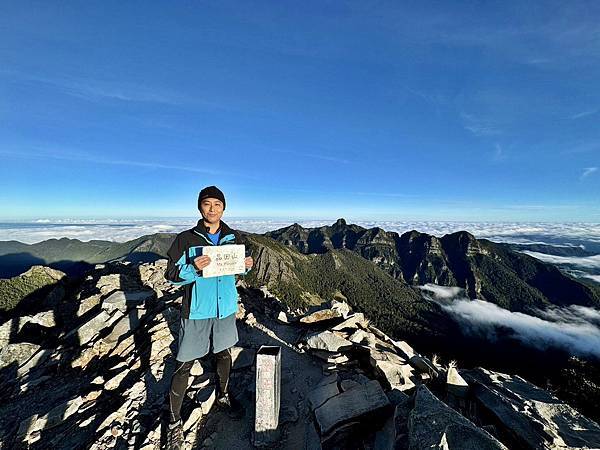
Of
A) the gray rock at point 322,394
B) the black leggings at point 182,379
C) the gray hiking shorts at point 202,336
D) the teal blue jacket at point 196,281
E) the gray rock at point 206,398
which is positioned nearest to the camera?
the teal blue jacket at point 196,281

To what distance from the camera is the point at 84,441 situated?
755cm

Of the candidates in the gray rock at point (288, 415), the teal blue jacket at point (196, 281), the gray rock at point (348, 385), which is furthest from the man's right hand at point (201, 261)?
the gray rock at point (348, 385)

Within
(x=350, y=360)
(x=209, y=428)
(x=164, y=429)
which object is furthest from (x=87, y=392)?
(x=350, y=360)

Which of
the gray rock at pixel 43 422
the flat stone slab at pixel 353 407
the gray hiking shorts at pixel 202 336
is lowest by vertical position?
the gray rock at pixel 43 422

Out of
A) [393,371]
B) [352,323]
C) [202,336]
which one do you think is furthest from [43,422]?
[352,323]

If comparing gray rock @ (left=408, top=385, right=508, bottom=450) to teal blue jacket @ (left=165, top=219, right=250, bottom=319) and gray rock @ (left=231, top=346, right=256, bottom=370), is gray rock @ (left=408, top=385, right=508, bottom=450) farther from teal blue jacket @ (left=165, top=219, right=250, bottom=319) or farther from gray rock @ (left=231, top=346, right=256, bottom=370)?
gray rock @ (left=231, top=346, right=256, bottom=370)

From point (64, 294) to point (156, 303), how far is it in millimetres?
16300

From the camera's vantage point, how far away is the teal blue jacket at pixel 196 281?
240 inches

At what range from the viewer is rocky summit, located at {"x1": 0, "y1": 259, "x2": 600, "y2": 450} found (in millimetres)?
6199

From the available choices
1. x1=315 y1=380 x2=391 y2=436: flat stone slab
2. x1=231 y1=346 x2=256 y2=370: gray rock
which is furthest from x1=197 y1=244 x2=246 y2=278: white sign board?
x1=231 y1=346 x2=256 y2=370: gray rock

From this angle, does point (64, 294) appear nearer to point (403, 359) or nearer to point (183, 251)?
point (183, 251)

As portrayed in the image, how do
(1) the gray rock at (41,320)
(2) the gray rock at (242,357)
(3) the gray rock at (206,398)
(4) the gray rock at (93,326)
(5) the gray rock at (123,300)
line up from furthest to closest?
(1) the gray rock at (41,320) → (5) the gray rock at (123,300) → (4) the gray rock at (93,326) → (2) the gray rock at (242,357) → (3) the gray rock at (206,398)

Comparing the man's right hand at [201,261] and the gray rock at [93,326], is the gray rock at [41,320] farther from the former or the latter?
the man's right hand at [201,261]

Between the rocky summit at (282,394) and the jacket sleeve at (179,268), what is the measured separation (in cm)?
403
